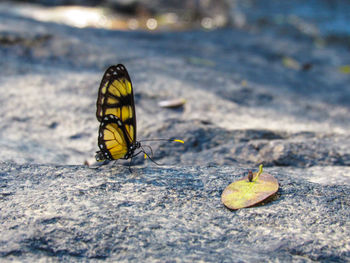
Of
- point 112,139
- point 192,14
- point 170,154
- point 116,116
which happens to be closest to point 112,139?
point 112,139

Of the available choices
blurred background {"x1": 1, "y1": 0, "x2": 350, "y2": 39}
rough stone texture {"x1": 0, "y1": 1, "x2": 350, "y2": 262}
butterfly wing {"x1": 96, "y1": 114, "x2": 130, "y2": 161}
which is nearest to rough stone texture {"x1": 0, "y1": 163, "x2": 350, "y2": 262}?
rough stone texture {"x1": 0, "y1": 1, "x2": 350, "y2": 262}


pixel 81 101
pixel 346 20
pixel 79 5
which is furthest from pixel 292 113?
pixel 79 5

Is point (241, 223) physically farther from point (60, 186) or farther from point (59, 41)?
point (59, 41)

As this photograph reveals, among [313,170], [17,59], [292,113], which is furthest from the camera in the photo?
[17,59]

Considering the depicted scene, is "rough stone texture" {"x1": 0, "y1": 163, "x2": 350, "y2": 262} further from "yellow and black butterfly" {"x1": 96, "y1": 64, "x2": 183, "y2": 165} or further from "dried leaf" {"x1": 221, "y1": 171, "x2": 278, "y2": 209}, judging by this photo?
"yellow and black butterfly" {"x1": 96, "y1": 64, "x2": 183, "y2": 165}

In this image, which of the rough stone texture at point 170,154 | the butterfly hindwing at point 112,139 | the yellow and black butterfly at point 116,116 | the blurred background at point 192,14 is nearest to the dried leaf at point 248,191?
the rough stone texture at point 170,154

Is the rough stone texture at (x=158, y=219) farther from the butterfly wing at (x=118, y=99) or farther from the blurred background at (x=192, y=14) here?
the blurred background at (x=192, y=14)
